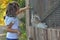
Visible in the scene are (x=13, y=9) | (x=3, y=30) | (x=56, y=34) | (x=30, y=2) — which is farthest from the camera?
(x=3, y=30)

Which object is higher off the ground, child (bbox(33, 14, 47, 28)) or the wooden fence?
child (bbox(33, 14, 47, 28))

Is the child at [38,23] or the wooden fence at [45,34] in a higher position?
the child at [38,23]

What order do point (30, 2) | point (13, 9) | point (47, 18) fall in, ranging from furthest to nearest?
point (30, 2) → point (47, 18) → point (13, 9)

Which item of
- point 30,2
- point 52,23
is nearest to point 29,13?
point 30,2

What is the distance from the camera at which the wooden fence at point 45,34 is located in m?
4.00

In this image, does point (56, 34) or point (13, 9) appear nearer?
point (56, 34)

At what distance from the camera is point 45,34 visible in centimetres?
415

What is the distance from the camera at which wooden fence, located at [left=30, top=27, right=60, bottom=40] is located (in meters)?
4.00

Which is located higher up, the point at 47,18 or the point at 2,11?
the point at 47,18

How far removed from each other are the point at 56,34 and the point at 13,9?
→ 2.70 ft

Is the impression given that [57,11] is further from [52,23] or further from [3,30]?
[3,30]

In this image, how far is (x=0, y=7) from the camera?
9.62 meters

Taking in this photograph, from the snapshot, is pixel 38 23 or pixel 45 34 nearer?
pixel 45 34

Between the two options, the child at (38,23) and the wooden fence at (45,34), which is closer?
the wooden fence at (45,34)
